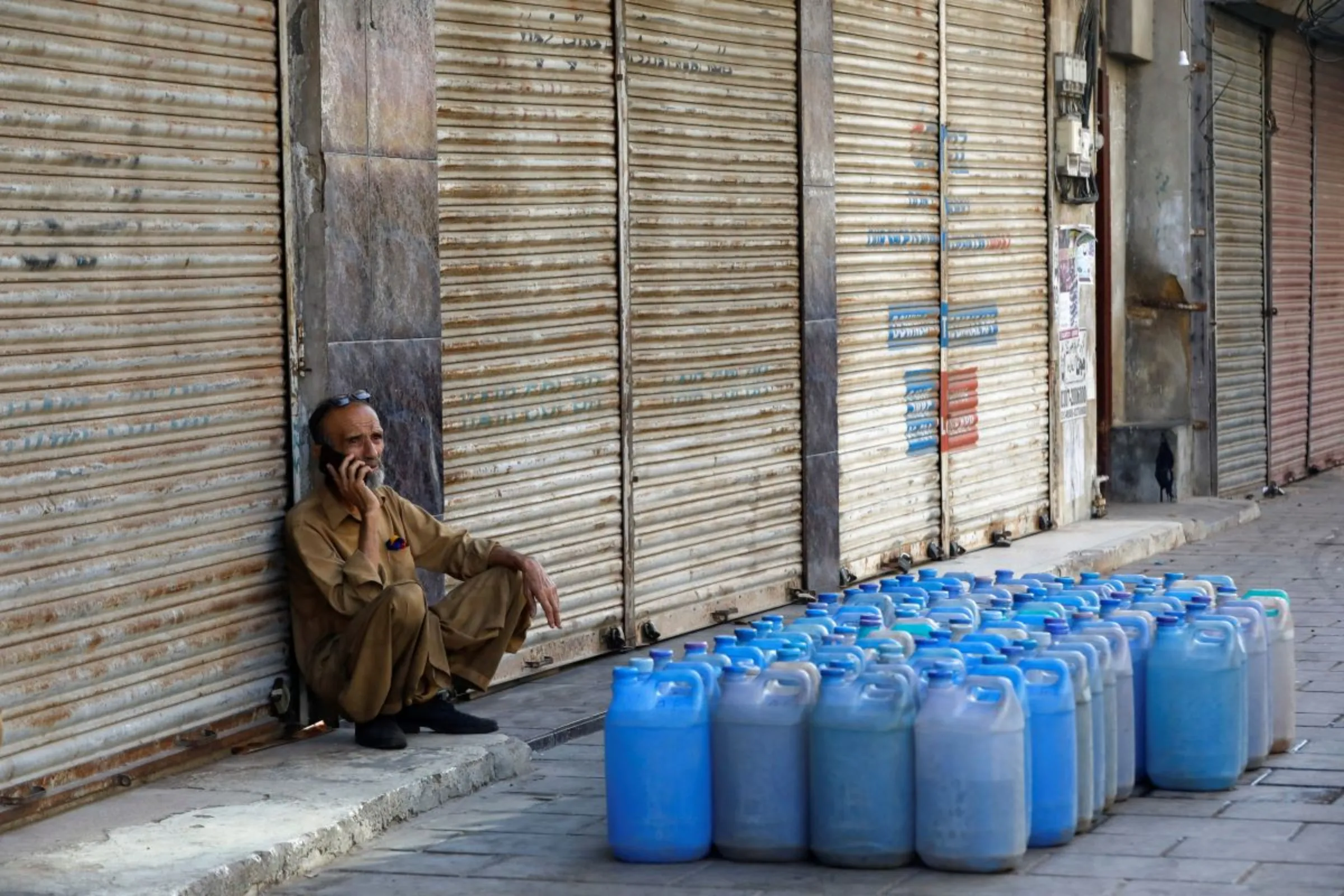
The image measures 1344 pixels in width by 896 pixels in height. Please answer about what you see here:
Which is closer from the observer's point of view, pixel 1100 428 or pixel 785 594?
pixel 785 594

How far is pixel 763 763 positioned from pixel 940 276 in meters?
6.91

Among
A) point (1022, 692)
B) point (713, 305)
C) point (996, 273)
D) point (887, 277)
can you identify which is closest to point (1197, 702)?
point (1022, 692)

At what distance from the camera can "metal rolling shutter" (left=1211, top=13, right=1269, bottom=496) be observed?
53.7ft

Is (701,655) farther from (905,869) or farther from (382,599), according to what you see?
(382,599)

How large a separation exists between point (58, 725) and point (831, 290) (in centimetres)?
562

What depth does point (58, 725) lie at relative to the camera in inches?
249

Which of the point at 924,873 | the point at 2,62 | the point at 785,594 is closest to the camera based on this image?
the point at 924,873

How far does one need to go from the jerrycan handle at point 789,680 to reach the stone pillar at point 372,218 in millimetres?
2205

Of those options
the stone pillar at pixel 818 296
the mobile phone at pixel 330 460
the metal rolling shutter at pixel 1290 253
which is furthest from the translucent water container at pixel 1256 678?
the metal rolling shutter at pixel 1290 253

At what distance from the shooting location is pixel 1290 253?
1833 cm

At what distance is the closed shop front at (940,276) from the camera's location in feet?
37.7

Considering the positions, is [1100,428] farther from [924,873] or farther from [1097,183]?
[924,873]

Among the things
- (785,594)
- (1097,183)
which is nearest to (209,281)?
(785,594)

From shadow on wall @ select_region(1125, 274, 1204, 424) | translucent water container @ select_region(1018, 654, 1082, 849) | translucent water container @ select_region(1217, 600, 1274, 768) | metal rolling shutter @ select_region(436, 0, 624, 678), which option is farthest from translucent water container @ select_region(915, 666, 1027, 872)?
shadow on wall @ select_region(1125, 274, 1204, 424)
